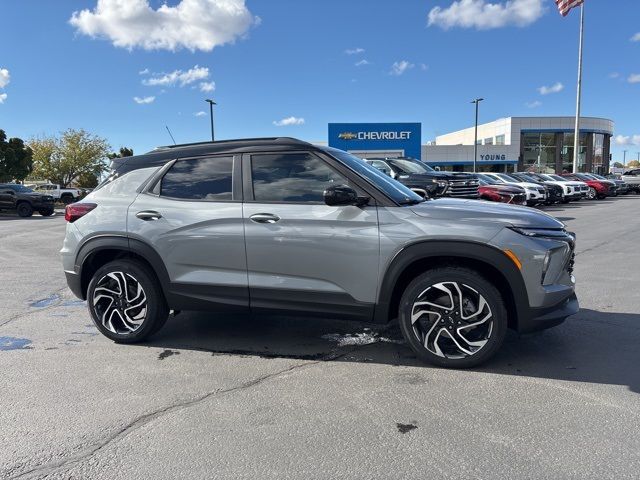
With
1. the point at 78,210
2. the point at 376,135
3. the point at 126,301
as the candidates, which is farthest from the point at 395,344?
the point at 376,135

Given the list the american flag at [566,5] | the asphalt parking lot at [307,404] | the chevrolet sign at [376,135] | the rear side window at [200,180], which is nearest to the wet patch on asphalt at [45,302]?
the asphalt parking lot at [307,404]

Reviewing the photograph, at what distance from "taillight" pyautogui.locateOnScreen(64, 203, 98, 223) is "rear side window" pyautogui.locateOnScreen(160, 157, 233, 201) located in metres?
0.80

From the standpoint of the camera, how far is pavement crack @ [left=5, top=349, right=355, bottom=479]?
277 centimetres

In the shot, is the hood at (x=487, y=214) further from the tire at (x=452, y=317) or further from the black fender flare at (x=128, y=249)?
the black fender flare at (x=128, y=249)

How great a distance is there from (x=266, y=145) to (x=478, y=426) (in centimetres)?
281

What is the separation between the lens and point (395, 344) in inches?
185

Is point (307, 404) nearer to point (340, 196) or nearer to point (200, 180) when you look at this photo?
point (340, 196)

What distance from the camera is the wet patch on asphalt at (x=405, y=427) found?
312 cm

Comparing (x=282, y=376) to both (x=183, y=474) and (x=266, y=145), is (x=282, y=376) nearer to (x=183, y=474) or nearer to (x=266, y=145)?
(x=183, y=474)

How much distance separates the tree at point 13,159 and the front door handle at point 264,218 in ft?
142

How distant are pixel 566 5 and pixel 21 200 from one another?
3285 cm

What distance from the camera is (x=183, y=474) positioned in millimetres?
2713

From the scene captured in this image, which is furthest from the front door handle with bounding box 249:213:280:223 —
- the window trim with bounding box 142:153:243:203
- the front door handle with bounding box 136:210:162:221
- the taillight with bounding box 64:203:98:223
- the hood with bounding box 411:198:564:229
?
the taillight with bounding box 64:203:98:223

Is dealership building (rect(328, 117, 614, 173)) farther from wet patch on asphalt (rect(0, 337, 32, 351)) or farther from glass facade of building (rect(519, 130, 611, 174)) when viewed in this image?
wet patch on asphalt (rect(0, 337, 32, 351))
